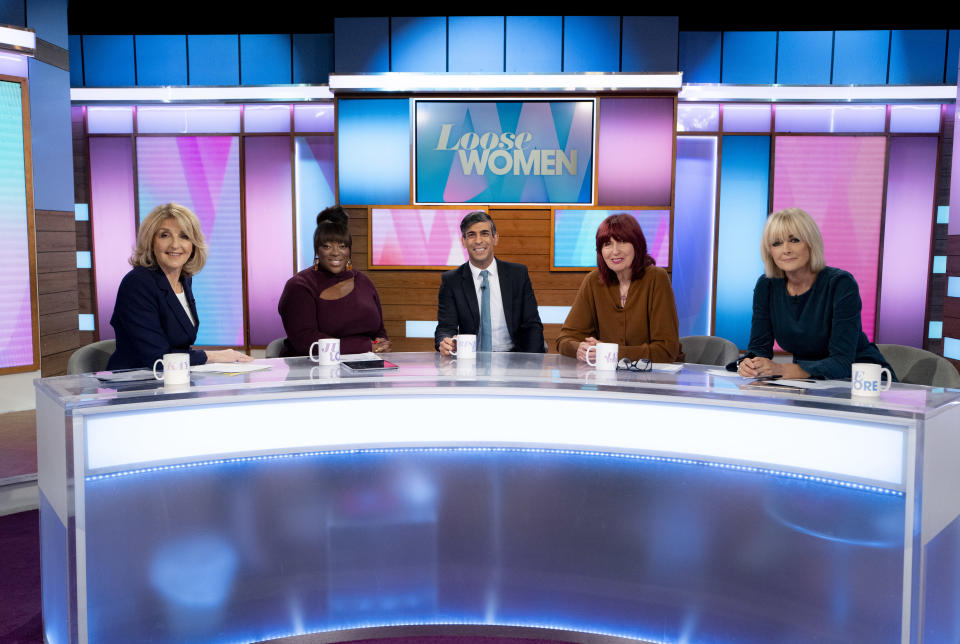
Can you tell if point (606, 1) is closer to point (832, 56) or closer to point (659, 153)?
point (659, 153)

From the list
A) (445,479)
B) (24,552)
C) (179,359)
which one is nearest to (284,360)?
(179,359)

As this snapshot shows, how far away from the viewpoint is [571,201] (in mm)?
5367

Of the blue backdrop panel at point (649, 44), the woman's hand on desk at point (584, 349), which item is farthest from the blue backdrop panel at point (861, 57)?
the woman's hand on desk at point (584, 349)

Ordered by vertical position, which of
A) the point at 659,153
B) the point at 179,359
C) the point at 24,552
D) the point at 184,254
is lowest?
the point at 24,552

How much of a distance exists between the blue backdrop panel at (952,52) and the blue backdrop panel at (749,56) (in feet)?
5.47

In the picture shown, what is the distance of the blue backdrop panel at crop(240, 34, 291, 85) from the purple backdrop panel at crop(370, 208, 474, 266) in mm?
2829

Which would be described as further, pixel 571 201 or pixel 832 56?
pixel 832 56

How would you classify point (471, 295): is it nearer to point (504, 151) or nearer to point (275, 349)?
point (275, 349)

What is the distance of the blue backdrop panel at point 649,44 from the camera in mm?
6086

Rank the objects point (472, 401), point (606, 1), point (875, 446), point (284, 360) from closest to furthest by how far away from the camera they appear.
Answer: point (875, 446)
point (472, 401)
point (284, 360)
point (606, 1)

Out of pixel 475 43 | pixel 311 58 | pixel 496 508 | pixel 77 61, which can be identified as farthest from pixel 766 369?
pixel 77 61

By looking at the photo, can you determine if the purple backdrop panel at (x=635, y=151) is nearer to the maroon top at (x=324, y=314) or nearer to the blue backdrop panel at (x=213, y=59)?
the maroon top at (x=324, y=314)

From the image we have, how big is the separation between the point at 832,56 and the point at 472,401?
21.8 ft

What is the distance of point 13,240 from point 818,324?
5131 millimetres
